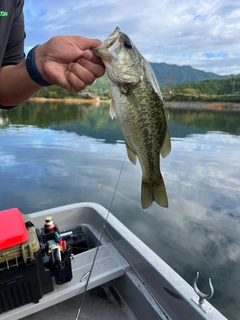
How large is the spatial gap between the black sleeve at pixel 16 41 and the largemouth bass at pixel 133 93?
107cm

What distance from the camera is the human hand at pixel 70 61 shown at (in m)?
1.45

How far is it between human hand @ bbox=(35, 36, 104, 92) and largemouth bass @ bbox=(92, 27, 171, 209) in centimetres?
6

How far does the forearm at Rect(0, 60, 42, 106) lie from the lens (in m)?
1.79

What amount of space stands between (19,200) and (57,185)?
1.26m

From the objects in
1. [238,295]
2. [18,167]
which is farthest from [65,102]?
[238,295]

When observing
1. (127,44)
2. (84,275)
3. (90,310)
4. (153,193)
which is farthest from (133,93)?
(90,310)

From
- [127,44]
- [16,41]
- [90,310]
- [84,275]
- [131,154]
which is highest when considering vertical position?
[16,41]

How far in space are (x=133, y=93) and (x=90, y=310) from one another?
2.16 meters

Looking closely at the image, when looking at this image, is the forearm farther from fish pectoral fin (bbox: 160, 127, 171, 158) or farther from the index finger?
fish pectoral fin (bbox: 160, 127, 171, 158)

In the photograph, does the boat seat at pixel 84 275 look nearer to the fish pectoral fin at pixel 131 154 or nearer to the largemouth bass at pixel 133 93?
the fish pectoral fin at pixel 131 154

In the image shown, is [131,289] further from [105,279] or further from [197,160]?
[197,160]

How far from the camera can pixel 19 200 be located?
6055mm

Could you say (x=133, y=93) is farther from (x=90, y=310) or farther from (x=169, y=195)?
(x=169, y=195)

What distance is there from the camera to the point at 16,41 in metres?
2.20
